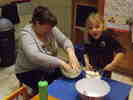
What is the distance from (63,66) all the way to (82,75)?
18 centimetres

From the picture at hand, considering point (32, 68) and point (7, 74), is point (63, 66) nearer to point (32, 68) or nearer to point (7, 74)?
point (32, 68)

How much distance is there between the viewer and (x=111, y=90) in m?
1.39

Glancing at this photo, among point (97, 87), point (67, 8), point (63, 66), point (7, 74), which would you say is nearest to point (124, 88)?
point (97, 87)

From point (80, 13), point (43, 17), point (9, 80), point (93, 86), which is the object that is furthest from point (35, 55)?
point (80, 13)

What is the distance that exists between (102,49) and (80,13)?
1.24 meters

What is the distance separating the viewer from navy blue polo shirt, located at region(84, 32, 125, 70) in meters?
1.76

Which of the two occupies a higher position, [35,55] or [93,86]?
[35,55]

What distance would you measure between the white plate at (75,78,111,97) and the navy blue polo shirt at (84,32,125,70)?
0.47 metres

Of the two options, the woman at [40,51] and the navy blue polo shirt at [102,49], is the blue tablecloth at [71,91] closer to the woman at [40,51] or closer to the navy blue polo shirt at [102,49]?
the woman at [40,51]

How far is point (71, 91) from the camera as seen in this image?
1.38 meters

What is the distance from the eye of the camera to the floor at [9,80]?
92.9 inches

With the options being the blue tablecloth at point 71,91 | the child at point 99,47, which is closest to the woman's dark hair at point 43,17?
the child at point 99,47

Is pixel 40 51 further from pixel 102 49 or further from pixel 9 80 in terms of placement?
pixel 9 80

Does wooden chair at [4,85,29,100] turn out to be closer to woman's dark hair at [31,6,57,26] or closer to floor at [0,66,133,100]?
woman's dark hair at [31,6,57,26]
